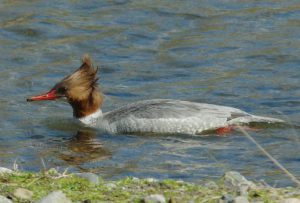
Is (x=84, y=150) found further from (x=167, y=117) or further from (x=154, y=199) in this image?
(x=154, y=199)

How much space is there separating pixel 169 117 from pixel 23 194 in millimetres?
6213

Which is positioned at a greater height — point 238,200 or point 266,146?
point 238,200

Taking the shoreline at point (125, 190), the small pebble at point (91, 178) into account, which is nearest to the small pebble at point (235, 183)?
the shoreline at point (125, 190)

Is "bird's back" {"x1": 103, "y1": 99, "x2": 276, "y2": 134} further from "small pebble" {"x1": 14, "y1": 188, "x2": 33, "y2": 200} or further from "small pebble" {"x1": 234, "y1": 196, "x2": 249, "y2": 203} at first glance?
"small pebble" {"x1": 234, "y1": 196, "x2": 249, "y2": 203}

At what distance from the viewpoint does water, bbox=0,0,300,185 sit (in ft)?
34.2

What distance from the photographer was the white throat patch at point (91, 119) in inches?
506

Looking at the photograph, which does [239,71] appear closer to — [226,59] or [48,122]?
[226,59]

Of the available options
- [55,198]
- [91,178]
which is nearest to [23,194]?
[55,198]

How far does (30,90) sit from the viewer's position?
13.7 meters

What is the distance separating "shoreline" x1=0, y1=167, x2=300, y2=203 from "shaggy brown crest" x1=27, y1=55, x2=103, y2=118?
18.8ft

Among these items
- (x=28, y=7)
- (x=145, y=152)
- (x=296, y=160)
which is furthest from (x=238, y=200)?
(x=28, y=7)

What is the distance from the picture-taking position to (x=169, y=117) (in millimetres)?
12289

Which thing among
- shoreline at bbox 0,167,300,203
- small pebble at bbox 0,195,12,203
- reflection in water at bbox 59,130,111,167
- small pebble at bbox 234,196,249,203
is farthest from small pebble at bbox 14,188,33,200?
reflection in water at bbox 59,130,111,167

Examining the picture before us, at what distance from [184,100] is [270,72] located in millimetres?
1669
